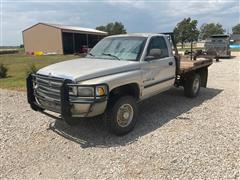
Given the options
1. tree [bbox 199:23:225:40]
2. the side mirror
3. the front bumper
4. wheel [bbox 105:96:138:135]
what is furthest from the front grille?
tree [bbox 199:23:225:40]

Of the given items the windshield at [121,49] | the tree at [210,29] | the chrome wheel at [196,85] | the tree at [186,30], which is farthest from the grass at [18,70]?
the tree at [210,29]

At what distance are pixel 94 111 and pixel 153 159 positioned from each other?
1.27 metres

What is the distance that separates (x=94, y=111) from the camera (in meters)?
4.07

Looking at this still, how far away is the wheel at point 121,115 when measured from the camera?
4.38 meters

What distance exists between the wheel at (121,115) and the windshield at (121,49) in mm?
994

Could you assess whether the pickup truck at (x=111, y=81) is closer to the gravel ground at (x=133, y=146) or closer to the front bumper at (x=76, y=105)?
the front bumper at (x=76, y=105)

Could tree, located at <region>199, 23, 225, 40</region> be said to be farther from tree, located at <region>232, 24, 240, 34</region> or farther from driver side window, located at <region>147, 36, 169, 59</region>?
driver side window, located at <region>147, 36, 169, 59</region>

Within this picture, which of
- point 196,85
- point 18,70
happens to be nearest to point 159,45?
point 196,85

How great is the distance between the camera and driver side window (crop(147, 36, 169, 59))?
5422 mm

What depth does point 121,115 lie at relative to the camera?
15.2 ft

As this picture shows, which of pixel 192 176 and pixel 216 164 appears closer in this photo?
pixel 192 176

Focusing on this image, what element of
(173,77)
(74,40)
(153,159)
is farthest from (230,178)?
(74,40)

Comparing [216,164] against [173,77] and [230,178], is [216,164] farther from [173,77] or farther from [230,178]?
[173,77]

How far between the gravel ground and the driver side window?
4.91ft
